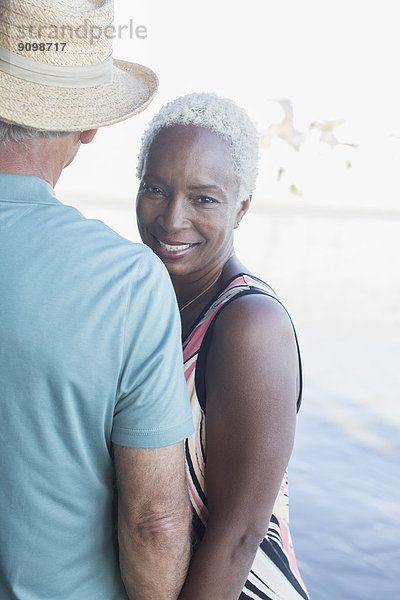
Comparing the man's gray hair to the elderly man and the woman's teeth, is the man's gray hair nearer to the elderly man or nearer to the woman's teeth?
the elderly man

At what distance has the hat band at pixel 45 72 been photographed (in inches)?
40.2

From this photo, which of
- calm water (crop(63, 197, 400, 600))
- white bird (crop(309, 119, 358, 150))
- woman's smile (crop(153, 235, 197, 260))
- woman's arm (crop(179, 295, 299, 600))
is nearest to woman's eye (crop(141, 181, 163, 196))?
woman's smile (crop(153, 235, 197, 260))

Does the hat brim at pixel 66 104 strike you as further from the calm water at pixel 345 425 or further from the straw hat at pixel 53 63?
the calm water at pixel 345 425

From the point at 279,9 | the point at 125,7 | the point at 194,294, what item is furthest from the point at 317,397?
the point at 279,9

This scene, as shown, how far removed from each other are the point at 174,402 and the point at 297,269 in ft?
30.7

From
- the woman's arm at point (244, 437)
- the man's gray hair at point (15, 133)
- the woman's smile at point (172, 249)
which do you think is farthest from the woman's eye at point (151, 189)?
the man's gray hair at point (15, 133)

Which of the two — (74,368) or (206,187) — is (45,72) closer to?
(74,368)

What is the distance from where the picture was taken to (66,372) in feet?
2.97

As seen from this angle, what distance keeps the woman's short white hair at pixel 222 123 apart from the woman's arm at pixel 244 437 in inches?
18.7

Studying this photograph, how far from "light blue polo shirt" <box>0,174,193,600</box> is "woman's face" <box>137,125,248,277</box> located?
595 millimetres

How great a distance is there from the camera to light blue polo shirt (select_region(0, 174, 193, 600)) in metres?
0.90

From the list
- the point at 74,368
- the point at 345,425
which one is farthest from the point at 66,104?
the point at 345,425

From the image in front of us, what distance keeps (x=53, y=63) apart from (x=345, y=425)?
386 centimetres

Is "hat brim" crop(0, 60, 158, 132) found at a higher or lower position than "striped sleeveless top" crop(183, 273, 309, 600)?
higher
